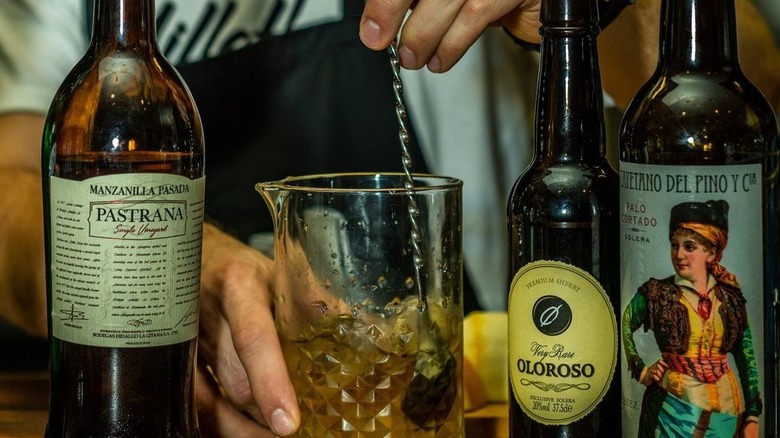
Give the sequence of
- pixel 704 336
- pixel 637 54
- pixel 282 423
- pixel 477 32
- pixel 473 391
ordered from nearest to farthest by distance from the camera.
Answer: pixel 704 336 → pixel 282 423 → pixel 477 32 → pixel 473 391 → pixel 637 54

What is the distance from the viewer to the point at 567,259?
530mm

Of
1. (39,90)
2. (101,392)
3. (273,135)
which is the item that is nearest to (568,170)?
(101,392)

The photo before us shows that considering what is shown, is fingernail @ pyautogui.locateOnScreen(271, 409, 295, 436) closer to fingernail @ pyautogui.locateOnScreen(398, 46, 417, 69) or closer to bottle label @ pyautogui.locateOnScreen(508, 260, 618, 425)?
bottle label @ pyautogui.locateOnScreen(508, 260, 618, 425)

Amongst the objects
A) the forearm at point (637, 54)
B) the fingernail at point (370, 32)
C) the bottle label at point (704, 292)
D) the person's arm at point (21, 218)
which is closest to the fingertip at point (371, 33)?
the fingernail at point (370, 32)

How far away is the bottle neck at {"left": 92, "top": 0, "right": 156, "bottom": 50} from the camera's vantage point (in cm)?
60

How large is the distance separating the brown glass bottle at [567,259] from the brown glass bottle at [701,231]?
2 cm

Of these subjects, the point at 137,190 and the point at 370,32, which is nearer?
the point at 137,190

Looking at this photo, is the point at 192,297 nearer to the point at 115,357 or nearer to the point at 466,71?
the point at 115,357

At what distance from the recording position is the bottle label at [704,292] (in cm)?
48

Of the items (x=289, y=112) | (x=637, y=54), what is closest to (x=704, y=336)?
(x=637, y=54)

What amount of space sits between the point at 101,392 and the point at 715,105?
0.41 metres

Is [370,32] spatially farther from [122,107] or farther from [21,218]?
[21,218]

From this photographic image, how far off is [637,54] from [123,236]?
81 cm

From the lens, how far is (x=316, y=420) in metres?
0.58
